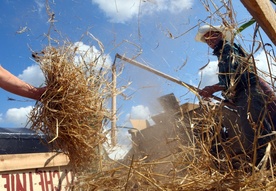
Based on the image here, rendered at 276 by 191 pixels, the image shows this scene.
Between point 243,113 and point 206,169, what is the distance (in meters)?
1.62

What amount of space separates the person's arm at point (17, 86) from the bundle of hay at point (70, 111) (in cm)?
5

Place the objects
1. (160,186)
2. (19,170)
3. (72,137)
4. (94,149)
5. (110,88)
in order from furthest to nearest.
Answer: (110,88) < (94,149) < (72,137) < (19,170) < (160,186)

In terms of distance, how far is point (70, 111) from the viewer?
1.88 m

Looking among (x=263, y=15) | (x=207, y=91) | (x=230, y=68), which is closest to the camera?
(x=263, y=15)

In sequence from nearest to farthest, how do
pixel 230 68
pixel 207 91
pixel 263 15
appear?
pixel 263 15 → pixel 230 68 → pixel 207 91

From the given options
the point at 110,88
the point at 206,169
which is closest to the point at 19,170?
the point at 110,88

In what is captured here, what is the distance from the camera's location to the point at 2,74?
177cm

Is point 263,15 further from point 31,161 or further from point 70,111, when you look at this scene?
point 31,161

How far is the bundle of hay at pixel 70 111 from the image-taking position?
187 cm

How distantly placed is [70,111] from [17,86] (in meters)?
0.32

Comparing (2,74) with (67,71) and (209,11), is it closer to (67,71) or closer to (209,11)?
(67,71)

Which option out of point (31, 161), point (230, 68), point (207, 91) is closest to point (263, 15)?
point (230, 68)

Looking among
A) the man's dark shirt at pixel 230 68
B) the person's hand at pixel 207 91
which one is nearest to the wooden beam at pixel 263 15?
the man's dark shirt at pixel 230 68

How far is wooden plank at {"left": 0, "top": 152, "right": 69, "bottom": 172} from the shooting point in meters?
1.69
